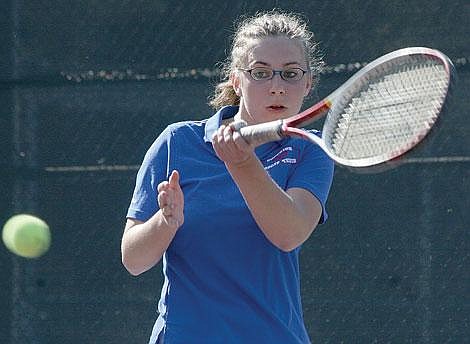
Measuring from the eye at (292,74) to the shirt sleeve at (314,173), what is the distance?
0.13 m

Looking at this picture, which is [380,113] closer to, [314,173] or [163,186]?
[314,173]

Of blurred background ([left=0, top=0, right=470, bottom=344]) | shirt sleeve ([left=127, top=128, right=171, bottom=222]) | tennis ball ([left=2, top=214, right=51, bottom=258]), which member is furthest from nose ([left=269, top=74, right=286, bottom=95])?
tennis ball ([left=2, top=214, right=51, bottom=258])

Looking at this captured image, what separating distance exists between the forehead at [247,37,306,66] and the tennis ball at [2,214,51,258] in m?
1.81

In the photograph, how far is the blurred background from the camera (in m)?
3.76

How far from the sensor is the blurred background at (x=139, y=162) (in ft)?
12.3

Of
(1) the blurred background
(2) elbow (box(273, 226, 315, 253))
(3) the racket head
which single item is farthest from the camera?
(1) the blurred background

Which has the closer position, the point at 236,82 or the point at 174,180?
the point at 174,180

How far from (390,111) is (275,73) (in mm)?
237

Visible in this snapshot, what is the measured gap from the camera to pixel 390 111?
2.18 m

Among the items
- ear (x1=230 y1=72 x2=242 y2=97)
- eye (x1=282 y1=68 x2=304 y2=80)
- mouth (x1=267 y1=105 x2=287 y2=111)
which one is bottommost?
mouth (x1=267 y1=105 x2=287 y2=111)

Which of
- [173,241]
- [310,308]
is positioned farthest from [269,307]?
[310,308]

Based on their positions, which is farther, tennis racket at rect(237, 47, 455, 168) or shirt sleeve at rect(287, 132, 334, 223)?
shirt sleeve at rect(287, 132, 334, 223)

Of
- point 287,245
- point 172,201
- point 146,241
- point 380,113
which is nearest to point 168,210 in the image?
point 172,201

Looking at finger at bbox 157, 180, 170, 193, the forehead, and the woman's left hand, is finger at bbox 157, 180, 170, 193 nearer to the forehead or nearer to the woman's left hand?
the woman's left hand
